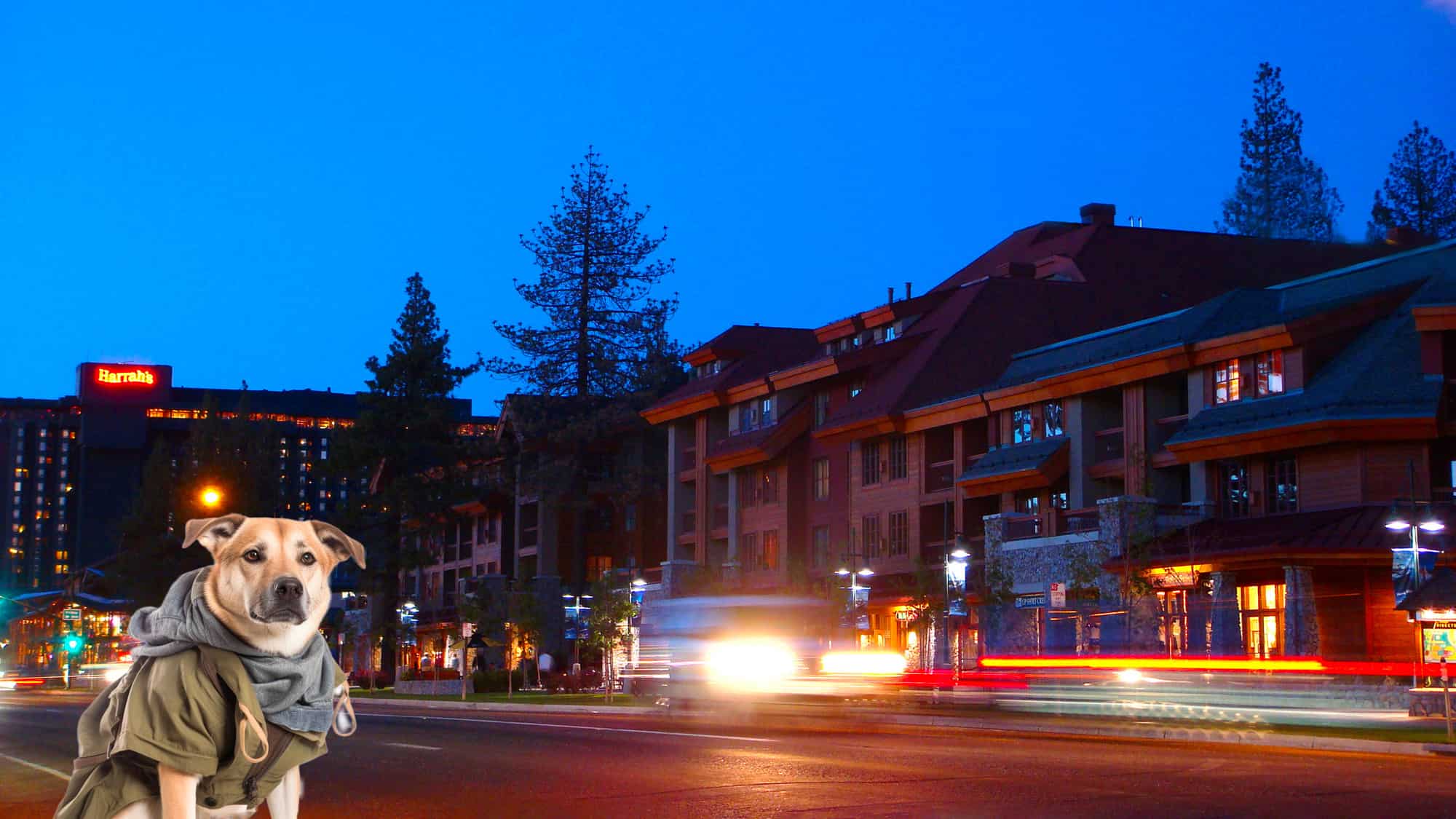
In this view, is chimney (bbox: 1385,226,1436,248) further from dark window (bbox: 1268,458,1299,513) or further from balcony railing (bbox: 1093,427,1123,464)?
dark window (bbox: 1268,458,1299,513)

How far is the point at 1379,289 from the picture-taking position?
44.4 m

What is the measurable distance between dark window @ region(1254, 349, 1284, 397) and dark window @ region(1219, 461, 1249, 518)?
2139 millimetres

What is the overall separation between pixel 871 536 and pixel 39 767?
41316 millimetres

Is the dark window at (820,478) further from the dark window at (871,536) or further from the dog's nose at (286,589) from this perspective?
the dog's nose at (286,589)

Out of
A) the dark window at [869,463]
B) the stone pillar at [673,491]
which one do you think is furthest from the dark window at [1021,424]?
the stone pillar at [673,491]

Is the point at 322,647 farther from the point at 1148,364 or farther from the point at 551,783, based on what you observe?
the point at 1148,364

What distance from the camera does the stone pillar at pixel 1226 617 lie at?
3803 centimetres

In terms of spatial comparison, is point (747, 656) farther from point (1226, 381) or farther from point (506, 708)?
point (1226, 381)

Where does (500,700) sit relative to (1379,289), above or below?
below

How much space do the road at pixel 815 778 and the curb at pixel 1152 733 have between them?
0.43 m

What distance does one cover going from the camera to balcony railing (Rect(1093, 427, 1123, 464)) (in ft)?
158

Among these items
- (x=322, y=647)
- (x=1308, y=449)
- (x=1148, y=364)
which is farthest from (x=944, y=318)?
(x=322, y=647)

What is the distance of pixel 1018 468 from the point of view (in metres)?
48.8

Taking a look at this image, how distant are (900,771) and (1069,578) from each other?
3024 cm
